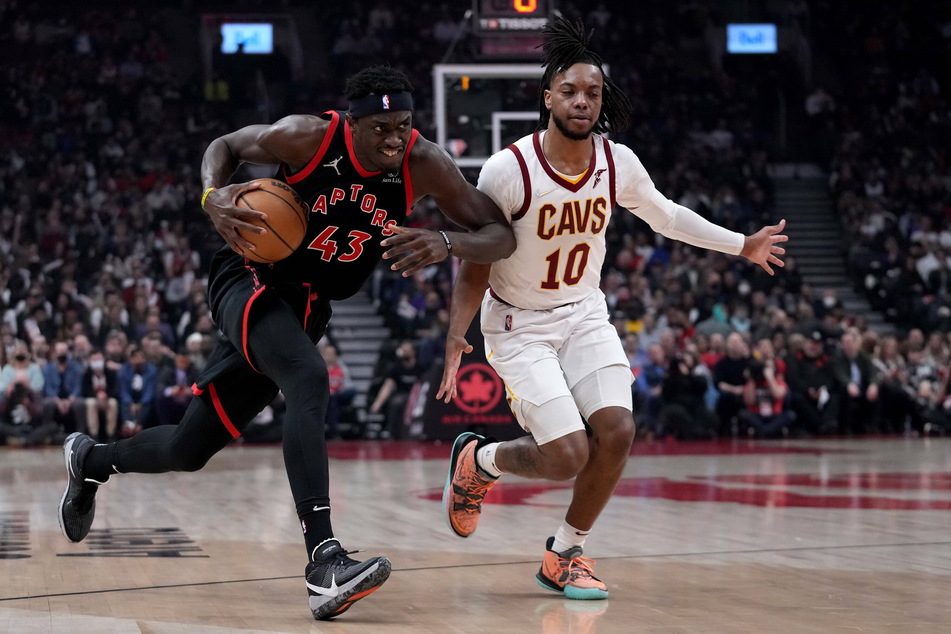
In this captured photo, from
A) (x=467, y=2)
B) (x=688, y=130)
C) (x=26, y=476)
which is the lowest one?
(x=26, y=476)

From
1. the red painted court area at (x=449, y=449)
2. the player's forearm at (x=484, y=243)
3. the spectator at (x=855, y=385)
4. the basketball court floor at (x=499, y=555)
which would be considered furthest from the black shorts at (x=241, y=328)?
the spectator at (x=855, y=385)

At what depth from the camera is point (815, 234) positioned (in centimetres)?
2025

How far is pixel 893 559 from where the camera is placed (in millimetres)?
5145

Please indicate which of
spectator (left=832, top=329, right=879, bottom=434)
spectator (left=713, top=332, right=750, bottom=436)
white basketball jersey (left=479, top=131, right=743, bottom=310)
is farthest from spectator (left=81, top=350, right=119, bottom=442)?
white basketball jersey (left=479, top=131, right=743, bottom=310)

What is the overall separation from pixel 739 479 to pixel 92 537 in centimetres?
477

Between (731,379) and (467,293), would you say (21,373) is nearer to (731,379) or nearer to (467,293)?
(731,379)

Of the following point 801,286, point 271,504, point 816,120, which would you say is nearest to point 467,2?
point 816,120

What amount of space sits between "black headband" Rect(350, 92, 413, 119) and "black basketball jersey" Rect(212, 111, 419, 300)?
0.51 feet

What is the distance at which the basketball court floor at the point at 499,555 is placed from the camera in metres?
4.00

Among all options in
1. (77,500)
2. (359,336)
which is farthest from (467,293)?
(359,336)

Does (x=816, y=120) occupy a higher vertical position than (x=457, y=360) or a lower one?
higher

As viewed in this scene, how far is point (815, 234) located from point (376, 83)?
55.8 feet

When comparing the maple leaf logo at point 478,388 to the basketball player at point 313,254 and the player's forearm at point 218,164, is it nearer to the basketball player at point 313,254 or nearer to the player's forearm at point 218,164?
the basketball player at point 313,254

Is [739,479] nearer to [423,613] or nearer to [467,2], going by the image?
[423,613]
